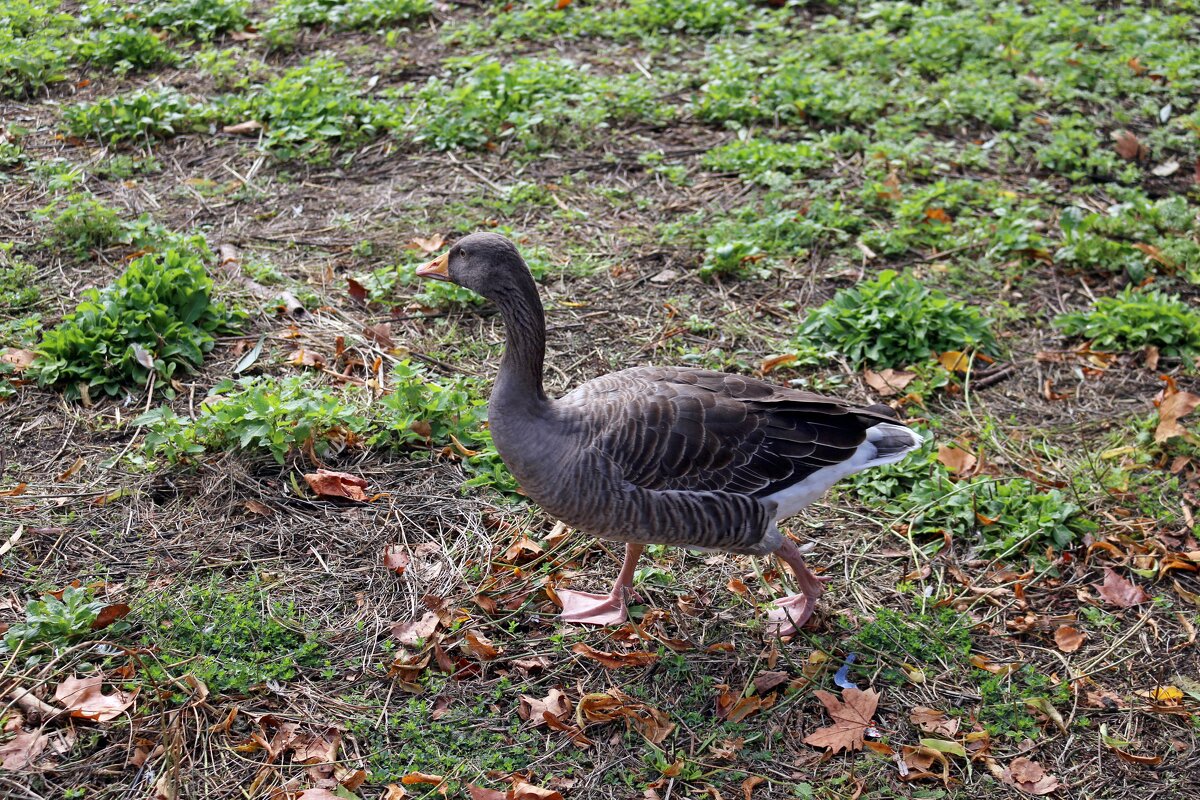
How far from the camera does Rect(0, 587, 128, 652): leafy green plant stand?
3.68 metres

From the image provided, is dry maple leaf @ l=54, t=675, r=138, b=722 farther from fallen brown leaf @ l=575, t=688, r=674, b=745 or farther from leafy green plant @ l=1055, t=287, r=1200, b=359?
leafy green plant @ l=1055, t=287, r=1200, b=359

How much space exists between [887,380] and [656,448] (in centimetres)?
202

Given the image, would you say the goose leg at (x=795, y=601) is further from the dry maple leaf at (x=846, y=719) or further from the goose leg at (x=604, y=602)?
the goose leg at (x=604, y=602)

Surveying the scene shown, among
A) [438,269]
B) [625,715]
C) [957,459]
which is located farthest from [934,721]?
[438,269]

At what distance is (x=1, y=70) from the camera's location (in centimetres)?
Result: 758

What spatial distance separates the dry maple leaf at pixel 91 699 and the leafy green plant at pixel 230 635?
0.45ft

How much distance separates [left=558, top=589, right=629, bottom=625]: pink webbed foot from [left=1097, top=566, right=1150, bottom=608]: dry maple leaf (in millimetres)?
2058

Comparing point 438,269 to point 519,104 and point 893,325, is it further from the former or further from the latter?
point 519,104

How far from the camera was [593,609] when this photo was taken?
423 centimetres

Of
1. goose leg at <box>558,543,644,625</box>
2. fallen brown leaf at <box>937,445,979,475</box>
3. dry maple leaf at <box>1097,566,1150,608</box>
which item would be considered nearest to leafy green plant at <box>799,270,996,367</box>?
fallen brown leaf at <box>937,445,979,475</box>

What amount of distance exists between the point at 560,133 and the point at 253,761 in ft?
16.8

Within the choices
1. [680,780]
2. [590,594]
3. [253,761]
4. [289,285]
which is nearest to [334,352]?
[289,285]

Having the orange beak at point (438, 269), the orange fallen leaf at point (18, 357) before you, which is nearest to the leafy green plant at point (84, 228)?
the orange fallen leaf at point (18, 357)

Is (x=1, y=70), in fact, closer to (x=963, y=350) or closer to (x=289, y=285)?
(x=289, y=285)
